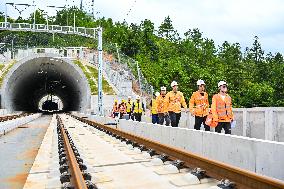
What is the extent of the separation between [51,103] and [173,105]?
300 feet

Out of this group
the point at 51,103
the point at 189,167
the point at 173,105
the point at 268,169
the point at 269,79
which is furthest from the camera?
the point at 269,79

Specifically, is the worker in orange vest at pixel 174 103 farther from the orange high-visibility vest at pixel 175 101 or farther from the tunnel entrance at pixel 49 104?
the tunnel entrance at pixel 49 104

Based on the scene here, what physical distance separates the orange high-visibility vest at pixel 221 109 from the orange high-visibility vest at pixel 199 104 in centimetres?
182

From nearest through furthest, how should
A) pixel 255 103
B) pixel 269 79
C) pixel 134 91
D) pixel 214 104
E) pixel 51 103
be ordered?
pixel 214 104, pixel 134 91, pixel 255 103, pixel 51 103, pixel 269 79

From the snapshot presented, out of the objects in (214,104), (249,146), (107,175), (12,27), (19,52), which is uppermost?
(12,27)

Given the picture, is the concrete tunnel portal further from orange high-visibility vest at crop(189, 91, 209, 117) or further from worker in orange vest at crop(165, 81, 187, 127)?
orange high-visibility vest at crop(189, 91, 209, 117)

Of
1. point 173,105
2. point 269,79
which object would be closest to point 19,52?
point 173,105

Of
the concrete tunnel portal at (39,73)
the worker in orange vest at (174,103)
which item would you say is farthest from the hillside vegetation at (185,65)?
the worker in orange vest at (174,103)

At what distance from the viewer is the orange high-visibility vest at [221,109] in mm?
10328

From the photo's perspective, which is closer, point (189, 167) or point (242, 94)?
point (189, 167)

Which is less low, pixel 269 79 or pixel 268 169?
pixel 269 79

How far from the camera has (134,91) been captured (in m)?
46.2

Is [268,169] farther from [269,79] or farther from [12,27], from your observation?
[269,79]

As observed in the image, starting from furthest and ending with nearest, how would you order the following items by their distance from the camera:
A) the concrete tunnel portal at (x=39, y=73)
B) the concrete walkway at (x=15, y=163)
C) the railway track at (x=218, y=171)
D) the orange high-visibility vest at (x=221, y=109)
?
the concrete tunnel portal at (x=39, y=73)
the orange high-visibility vest at (x=221, y=109)
the concrete walkway at (x=15, y=163)
the railway track at (x=218, y=171)
